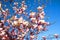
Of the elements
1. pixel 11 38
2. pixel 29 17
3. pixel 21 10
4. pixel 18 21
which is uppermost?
pixel 21 10

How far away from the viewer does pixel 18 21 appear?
273 inches

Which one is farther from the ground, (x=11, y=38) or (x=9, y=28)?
(x=9, y=28)

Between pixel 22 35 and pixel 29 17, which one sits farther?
pixel 29 17

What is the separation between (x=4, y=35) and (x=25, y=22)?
0.96 m

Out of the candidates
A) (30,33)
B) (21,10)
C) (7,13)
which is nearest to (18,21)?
(30,33)

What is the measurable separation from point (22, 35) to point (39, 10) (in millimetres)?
1633

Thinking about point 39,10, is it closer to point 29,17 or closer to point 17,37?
point 29,17

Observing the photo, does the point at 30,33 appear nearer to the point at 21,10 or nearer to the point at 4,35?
the point at 4,35

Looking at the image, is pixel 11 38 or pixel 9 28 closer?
pixel 11 38

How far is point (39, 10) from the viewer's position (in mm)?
8656

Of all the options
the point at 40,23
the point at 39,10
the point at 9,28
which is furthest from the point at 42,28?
the point at 9,28

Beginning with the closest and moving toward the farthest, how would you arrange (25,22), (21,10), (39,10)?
1. (25,22)
2. (39,10)
3. (21,10)

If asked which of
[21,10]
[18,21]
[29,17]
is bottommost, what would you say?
[18,21]

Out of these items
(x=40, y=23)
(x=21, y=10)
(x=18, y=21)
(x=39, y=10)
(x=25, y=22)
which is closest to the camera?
(x=18, y=21)
